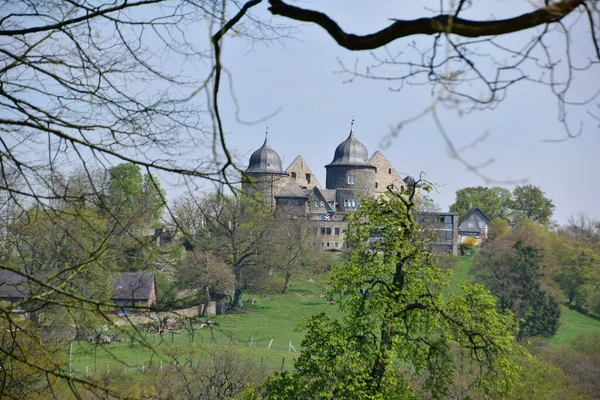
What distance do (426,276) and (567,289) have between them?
3706 cm

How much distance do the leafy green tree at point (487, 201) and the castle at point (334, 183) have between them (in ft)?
21.6

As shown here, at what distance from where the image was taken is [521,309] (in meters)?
37.0

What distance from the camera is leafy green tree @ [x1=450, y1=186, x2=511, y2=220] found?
244 feet

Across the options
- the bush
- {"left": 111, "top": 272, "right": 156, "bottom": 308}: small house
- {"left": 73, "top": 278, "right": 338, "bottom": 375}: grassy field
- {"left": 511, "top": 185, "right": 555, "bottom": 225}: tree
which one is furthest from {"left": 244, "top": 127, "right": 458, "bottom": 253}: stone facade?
{"left": 111, "top": 272, "right": 156, "bottom": 308}: small house

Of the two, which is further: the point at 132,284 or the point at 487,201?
the point at 487,201

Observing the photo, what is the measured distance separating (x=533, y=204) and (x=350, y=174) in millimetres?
17551

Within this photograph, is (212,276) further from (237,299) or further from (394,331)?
(394,331)

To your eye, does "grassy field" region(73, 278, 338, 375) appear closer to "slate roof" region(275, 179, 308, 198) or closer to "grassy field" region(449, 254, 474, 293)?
"grassy field" region(449, 254, 474, 293)

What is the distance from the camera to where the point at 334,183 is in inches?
2852

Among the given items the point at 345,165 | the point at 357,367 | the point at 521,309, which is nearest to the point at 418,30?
the point at 357,367

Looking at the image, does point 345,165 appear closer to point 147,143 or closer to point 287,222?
point 287,222

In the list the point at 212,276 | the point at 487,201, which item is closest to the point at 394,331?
the point at 212,276

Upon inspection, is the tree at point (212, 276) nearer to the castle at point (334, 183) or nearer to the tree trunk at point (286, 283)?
the tree trunk at point (286, 283)

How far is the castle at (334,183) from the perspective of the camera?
64250mm
